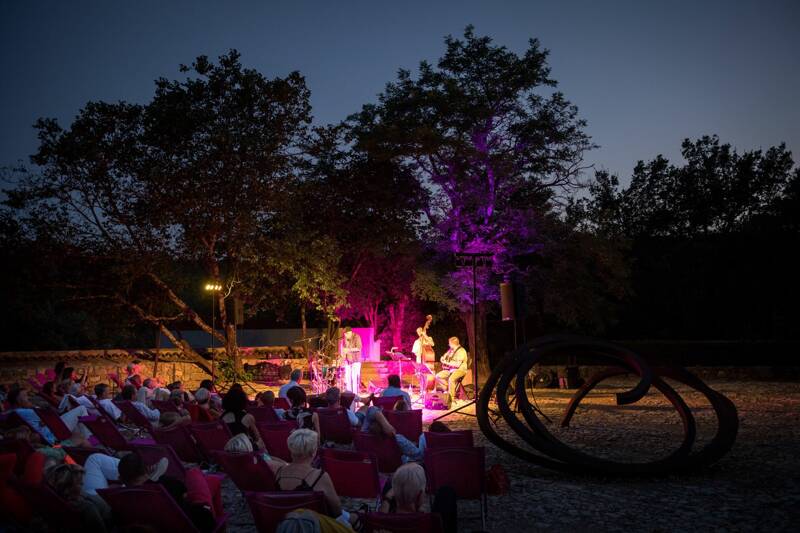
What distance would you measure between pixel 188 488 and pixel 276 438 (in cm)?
280

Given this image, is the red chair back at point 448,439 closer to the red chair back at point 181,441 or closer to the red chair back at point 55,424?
the red chair back at point 181,441

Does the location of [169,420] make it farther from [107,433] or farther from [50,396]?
[50,396]

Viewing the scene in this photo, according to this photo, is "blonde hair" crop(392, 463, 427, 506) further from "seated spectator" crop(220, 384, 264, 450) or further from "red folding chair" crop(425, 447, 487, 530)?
"seated spectator" crop(220, 384, 264, 450)

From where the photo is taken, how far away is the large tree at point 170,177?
17.9 metres

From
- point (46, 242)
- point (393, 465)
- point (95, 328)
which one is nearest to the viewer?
point (393, 465)

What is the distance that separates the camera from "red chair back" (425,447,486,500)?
18.6 ft

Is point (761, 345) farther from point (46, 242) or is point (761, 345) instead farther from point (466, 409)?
point (46, 242)

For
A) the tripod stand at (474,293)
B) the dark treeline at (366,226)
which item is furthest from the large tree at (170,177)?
the tripod stand at (474,293)

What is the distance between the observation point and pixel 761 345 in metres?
22.5

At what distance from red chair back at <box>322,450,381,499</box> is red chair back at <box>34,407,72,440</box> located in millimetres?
4205

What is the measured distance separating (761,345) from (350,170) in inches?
603

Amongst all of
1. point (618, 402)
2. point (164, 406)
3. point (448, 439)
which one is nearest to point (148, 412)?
point (164, 406)

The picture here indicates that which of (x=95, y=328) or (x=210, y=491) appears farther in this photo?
(x=95, y=328)

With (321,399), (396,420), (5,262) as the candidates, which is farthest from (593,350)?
(5,262)
